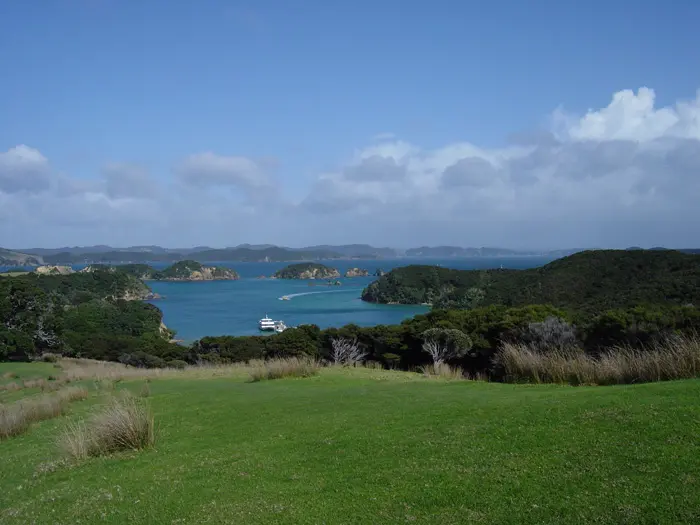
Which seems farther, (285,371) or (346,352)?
(346,352)

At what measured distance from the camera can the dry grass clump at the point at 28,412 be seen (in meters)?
11.3

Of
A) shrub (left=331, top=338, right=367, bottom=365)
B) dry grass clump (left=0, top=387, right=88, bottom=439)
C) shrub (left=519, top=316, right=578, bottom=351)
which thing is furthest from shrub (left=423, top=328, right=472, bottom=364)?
dry grass clump (left=0, top=387, right=88, bottom=439)

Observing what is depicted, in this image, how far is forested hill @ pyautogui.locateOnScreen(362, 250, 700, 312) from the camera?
4956 centimetres

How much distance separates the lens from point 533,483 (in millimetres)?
4938

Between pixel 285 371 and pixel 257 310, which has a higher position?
pixel 285 371

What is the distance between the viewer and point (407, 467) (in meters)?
5.84

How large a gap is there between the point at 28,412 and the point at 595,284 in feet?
222

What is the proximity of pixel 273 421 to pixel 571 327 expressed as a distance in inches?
767

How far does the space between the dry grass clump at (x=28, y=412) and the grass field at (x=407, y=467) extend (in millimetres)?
1526

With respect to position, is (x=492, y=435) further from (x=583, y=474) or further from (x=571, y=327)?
(x=571, y=327)

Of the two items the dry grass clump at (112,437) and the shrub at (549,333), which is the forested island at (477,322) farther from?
the dry grass clump at (112,437)

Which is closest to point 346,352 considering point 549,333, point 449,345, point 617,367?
point 449,345

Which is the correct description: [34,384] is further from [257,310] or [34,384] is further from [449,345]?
[257,310]

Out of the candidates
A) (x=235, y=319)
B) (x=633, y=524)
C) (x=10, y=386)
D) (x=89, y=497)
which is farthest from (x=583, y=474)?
(x=235, y=319)
